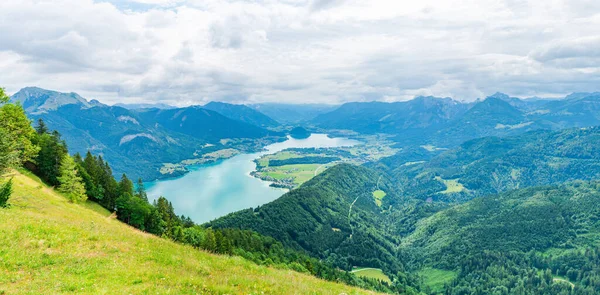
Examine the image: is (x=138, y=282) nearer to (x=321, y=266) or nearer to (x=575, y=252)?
(x=321, y=266)

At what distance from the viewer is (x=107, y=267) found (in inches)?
685

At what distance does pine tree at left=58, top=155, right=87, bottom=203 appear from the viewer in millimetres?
55000

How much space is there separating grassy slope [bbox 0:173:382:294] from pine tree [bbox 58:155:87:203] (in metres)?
34.6

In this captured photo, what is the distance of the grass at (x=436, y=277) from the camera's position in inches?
5856

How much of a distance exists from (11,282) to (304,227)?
161929mm

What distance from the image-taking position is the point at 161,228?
66062 millimetres

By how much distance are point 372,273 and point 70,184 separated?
4856 inches

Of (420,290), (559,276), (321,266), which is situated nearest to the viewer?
(321,266)

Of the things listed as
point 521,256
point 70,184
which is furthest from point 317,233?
point 70,184

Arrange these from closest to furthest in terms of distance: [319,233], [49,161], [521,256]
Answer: [49,161]
[521,256]
[319,233]

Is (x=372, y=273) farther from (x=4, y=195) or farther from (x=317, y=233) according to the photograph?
(x=4, y=195)

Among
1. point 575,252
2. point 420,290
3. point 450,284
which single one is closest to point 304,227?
point 420,290

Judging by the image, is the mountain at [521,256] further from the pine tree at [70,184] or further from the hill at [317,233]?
the pine tree at [70,184]

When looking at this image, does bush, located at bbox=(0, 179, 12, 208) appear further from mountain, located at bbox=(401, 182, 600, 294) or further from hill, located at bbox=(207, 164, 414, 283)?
mountain, located at bbox=(401, 182, 600, 294)
